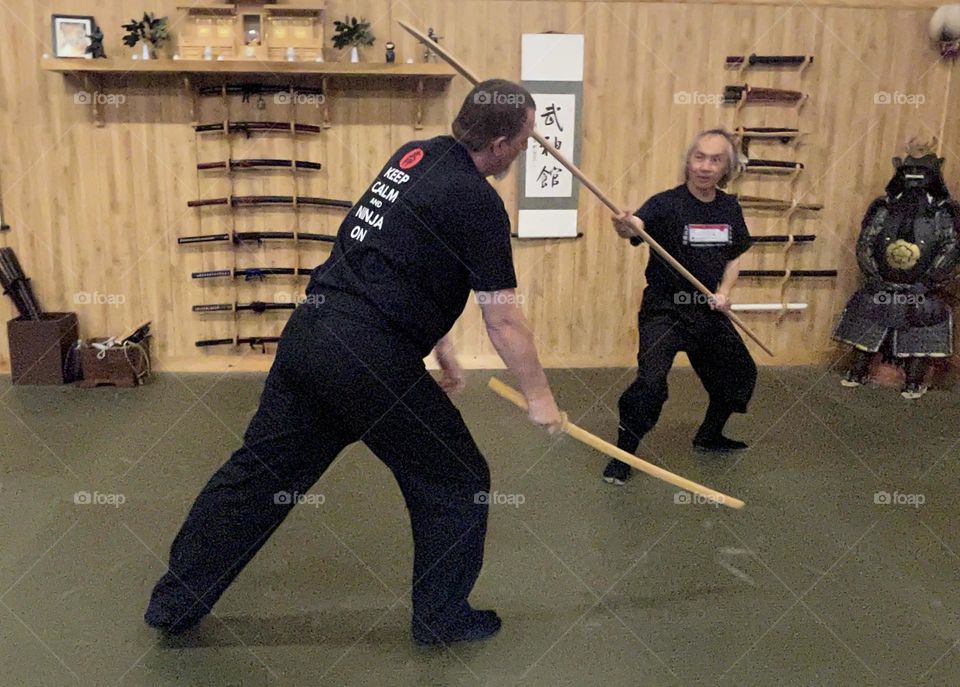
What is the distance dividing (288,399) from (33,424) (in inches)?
94.7

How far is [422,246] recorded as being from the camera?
78.9 inches

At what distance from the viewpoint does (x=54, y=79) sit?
455 centimetres

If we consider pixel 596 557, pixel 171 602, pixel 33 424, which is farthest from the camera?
pixel 33 424

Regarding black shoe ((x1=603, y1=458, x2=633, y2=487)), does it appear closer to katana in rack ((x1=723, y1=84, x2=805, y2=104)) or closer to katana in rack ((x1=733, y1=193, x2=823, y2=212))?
katana in rack ((x1=733, y1=193, x2=823, y2=212))

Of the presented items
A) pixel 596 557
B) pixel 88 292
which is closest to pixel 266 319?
pixel 88 292

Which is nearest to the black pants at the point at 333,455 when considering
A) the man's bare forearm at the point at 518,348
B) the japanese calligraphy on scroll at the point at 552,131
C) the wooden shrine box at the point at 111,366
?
the man's bare forearm at the point at 518,348

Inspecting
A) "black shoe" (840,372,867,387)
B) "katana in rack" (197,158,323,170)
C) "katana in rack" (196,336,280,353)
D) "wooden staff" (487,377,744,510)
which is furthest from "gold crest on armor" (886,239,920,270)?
"katana in rack" (196,336,280,353)

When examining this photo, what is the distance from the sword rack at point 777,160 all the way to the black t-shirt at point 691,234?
4.93 feet

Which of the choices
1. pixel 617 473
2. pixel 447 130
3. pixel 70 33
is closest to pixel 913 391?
pixel 617 473

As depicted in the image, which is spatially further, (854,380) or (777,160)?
(777,160)

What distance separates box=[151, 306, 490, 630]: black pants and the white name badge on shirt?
63.4 inches

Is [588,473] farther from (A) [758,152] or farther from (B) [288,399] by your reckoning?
(A) [758,152]

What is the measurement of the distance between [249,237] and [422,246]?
9.86ft

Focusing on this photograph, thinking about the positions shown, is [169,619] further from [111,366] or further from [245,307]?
[245,307]
